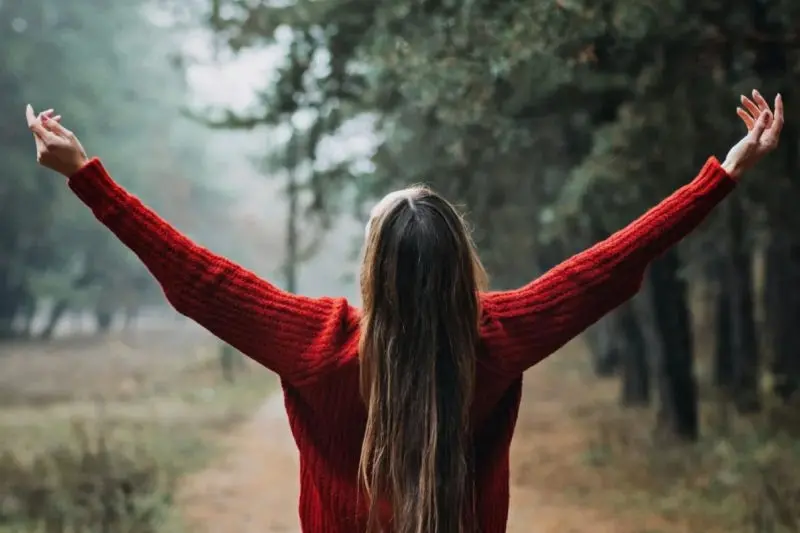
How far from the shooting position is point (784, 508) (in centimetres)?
338

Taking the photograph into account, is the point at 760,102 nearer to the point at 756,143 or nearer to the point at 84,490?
the point at 756,143

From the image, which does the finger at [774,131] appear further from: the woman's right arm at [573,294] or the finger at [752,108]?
the woman's right arm at [573,294]

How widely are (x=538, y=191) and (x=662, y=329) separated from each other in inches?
44.7

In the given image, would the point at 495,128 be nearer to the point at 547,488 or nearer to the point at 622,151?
the point at 622,151

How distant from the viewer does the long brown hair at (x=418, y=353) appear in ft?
3.79

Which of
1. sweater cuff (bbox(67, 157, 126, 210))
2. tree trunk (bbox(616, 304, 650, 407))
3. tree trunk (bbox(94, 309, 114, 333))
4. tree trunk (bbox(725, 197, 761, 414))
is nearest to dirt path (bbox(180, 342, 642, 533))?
tree trunk (bbox(94, 309, 114, 333))

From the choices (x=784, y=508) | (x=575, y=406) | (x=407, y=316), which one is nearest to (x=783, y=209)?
(x=784, y=508)

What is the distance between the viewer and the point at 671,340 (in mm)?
5230

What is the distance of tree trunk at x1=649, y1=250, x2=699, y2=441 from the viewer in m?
5.12

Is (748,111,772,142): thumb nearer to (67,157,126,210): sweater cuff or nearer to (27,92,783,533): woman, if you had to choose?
(27,92,783,533): woman

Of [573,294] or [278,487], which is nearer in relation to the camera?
[573,294]

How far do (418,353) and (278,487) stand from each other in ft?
9.66

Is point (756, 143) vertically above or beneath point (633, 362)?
beneath

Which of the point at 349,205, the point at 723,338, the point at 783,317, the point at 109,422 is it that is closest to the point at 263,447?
the point at 109,422
